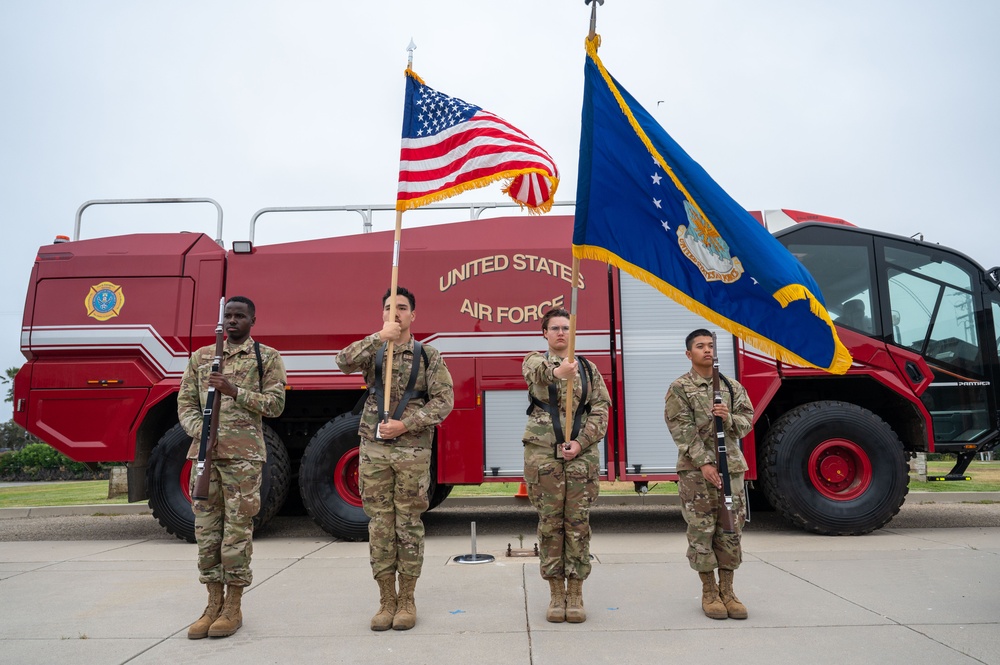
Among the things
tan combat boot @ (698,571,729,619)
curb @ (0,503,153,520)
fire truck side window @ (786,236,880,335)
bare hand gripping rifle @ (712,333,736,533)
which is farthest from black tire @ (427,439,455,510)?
curb @ (0,503,153,520)

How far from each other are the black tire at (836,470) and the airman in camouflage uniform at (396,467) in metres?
4.00

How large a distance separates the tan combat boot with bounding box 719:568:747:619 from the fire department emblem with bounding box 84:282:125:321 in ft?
20.3

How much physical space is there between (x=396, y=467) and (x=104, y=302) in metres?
4.70

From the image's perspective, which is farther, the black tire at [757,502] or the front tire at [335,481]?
the black tire at [757,502]

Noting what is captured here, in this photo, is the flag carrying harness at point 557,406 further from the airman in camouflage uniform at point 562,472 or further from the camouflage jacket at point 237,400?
the camouflage jacket at point 237,400

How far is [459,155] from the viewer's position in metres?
4.46

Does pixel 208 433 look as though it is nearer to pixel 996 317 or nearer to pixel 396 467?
pixel 396 467

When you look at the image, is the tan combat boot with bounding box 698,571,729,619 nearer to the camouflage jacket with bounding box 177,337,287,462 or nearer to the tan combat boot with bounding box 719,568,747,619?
the tan combat boot with bounding box 719,568,747,619

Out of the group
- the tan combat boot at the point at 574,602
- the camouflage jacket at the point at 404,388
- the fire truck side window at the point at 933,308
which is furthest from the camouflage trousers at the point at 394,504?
the fire truck side window at the point at 933,308

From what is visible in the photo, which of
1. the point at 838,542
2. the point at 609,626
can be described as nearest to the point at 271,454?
the point at 609,626

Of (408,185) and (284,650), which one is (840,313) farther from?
(284,650)

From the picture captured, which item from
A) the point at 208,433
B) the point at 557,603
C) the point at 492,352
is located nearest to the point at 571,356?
the point at 557,603

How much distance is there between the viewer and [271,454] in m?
6.90

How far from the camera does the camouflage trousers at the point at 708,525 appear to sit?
409 cm
